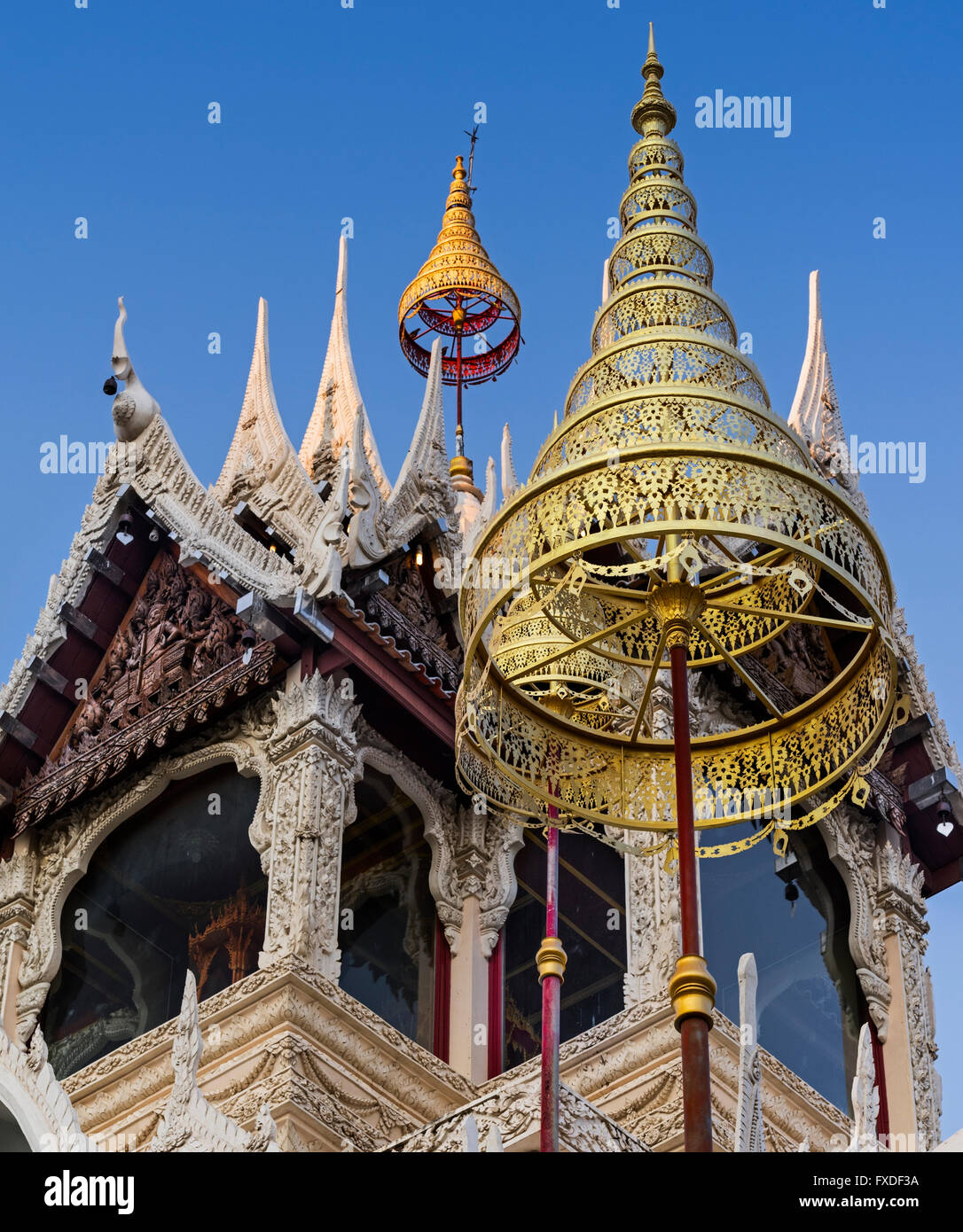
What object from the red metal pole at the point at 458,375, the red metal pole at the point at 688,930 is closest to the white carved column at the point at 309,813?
the red metal pole at the point at 688,930

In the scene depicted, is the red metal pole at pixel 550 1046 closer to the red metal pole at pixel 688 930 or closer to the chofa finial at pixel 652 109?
the red metal pole at pixel 688 930

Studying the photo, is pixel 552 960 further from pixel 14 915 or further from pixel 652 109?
pixel 14 915

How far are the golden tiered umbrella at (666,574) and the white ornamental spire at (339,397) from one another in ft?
21.3

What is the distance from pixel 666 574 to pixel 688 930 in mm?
2678

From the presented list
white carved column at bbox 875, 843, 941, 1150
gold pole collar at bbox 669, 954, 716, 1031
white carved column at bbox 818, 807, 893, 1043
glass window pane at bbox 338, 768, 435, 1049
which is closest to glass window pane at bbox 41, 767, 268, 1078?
glass window pane at bbox 338, 768, 435, 1049

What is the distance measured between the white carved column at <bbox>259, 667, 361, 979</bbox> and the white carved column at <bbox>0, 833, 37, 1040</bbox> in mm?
2630

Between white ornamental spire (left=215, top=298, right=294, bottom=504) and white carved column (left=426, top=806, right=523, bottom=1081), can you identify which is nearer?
white carved column (left=426, top=806, right=523, bottom=1081)

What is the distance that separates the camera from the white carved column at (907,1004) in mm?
17328

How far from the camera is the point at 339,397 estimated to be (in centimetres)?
2088

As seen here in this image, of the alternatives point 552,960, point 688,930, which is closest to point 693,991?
point 688,930

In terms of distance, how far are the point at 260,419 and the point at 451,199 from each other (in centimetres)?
762

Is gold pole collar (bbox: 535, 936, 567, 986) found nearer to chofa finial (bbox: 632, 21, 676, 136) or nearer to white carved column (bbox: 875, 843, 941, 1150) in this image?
chofa finial (bbox: 632, 21, 676, 136)

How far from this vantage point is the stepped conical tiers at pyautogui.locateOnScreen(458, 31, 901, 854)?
1075 centimetres
